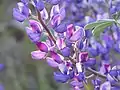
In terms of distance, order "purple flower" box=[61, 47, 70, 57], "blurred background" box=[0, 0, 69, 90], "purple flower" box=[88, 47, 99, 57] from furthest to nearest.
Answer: "blurred background" box=[0, 0, 69, 90] → "purple flower" box=[88, 47, 99, 57] → "purple flower" box=[61, 47, 70, 57]

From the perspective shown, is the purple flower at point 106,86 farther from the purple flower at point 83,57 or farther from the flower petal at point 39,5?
the flower petal at point 39,5

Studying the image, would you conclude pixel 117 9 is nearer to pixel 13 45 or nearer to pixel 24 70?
pixel 24 70

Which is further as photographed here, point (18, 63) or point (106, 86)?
point (18, 63)

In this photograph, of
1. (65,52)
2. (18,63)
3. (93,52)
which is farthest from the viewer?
(18,63)

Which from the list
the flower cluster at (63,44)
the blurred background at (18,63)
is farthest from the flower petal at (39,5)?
the blurred background at (18,63)

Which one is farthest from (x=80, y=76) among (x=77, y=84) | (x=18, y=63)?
(x=18, y=63)

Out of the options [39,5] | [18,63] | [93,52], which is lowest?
[18,63]

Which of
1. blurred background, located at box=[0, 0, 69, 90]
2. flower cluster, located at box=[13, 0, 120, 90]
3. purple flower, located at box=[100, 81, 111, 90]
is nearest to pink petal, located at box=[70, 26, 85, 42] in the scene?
flower cluster, located at box=[13, 0, 120, 90]

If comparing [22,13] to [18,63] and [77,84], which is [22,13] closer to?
[77,84]

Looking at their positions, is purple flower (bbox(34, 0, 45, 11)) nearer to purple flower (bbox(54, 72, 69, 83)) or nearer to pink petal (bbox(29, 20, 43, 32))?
pink petal (bbox(29, 20, 43, 32))
